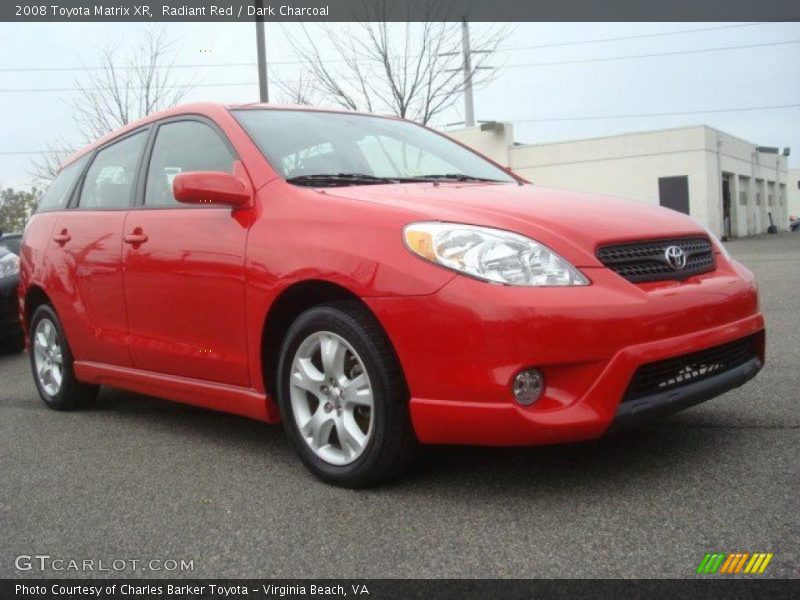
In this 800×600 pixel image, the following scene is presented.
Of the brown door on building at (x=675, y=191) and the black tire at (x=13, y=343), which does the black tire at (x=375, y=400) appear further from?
the brown door on building at (x=675, y=191)

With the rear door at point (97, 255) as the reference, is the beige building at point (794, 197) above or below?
above

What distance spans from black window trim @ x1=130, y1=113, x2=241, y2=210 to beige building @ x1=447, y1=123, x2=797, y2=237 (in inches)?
1236

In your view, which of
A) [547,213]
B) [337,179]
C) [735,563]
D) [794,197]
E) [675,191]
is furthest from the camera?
[794,197]

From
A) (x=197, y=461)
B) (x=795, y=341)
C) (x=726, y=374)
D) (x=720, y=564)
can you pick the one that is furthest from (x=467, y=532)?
(x=795, y=341)

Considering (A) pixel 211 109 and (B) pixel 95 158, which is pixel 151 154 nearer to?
(A) pixel 211 109

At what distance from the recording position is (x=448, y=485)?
10.5ft

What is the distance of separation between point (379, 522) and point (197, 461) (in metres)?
1.27

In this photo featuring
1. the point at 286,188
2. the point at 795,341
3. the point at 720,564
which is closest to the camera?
the point at 720,564

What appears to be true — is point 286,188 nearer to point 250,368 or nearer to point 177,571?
point 250,368

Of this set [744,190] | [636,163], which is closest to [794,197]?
[744,190]

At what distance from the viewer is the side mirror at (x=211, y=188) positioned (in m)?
3.55

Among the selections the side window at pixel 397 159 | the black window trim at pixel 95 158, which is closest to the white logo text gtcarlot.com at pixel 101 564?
the side window at pixel 397 159

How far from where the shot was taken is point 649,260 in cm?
313
